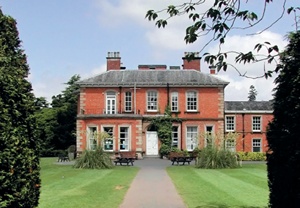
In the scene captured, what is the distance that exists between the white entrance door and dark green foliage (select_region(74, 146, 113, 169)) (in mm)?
15613

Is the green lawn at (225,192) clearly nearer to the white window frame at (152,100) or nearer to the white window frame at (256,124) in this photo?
the white window frame at (152,100)

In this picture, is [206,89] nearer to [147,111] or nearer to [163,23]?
[147,111]

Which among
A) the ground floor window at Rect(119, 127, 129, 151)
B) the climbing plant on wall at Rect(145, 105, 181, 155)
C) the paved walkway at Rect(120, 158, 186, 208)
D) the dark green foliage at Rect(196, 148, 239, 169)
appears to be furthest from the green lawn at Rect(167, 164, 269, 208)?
the climbing plant on wall at Rect(145, 105, 181, 155)

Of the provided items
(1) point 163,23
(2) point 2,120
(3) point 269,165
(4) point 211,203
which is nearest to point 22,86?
(2) point 2,120

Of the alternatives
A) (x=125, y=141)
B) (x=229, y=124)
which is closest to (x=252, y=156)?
(x=229, y=124)

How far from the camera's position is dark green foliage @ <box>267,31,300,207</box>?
7.04 m

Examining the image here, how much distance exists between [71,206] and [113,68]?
119 ft

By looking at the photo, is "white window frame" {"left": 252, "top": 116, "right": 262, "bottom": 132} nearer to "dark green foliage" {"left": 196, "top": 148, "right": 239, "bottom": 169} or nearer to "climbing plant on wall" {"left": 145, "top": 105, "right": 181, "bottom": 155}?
"climbing plant on wall" {"left": 145, "top": 105, "right": 181, "bottom": 155}

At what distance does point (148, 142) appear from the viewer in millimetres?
44031

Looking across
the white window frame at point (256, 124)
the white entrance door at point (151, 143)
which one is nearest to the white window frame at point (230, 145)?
the white entrance door at point (151, 143)

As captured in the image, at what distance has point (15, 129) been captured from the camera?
604 centimetres

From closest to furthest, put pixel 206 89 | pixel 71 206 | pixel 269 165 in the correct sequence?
1. pixel 269 165
2. pixel 71 206
3. pixel 206 89

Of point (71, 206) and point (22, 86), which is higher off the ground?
point (22, 86)

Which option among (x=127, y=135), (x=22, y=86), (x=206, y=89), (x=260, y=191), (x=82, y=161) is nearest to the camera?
(x=22, y=86)
